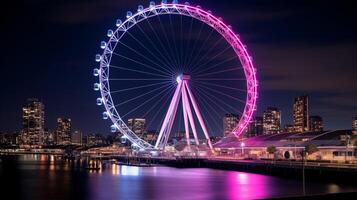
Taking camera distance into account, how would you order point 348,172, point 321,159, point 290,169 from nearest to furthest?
point 348,172
point 290,169
point 321,159

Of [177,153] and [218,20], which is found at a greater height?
[218,20]

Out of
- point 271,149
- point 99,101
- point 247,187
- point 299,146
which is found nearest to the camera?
point 247,187

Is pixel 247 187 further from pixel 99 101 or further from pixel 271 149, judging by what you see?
pixel 99 101

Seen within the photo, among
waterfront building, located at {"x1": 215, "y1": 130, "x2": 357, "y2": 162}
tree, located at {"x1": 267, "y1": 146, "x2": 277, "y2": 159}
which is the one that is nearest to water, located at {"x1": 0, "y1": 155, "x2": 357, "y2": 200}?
waterfront building, located at {"x1": 215, "y1": 130, "x2": 357, "y2": 162}

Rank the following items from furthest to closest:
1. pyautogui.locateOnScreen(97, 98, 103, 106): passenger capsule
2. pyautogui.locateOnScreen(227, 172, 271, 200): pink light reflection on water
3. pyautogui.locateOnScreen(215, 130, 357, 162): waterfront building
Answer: pyautogui.locateOnScreen(97, 98, 103, 106): passenger capsule, pyautogui.locateOnScreen(215, 130, 357, 162): waterfront building, pyautogui.locateOnScreen(227, 172, 271, 200): pink light reflection on water

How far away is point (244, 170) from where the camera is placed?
78.9m

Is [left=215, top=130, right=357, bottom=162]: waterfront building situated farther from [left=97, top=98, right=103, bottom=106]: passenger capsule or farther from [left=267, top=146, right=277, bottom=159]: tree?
[left=97, top=98, right=103, bottom=106]: passenger capsule

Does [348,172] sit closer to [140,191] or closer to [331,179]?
[331,179]

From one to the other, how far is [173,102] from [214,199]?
115 feet

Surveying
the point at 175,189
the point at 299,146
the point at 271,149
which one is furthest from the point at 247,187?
the point at 271,149

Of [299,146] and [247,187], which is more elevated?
[299,146]

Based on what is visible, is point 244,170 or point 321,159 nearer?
point 321,159

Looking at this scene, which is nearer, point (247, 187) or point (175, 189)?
point (175, 189)

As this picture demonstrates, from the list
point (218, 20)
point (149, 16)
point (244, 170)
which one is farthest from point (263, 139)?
point (149, 16)
